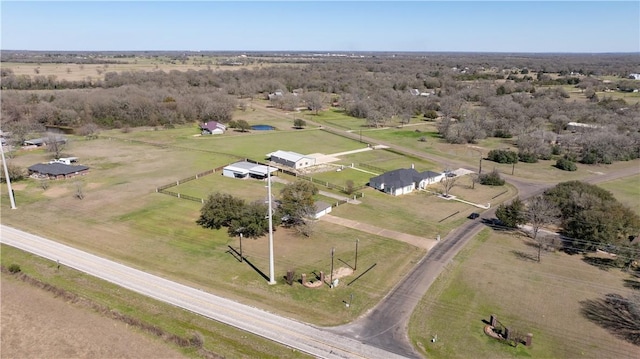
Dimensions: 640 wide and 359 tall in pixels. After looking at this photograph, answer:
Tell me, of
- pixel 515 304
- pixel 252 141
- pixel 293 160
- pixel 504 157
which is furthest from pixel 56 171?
pixel 504 157

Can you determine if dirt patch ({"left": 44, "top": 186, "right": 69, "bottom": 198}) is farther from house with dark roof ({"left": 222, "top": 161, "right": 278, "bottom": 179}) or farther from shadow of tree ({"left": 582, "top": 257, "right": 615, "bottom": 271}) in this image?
shadow of tree ({"left": 582, "top": 257, "right": 615, "bottom": 271})

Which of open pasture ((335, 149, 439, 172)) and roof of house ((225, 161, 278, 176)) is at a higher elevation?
roof of house ((225, 161, 278, 176))

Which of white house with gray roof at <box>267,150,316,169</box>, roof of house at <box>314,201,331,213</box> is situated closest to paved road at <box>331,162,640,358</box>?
roof of house at <box>314,201,331,213</box>

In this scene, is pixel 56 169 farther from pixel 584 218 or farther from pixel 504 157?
pixel 504 157

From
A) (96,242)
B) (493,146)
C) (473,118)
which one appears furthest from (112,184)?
(473,118)

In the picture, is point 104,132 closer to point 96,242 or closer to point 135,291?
point 96,242

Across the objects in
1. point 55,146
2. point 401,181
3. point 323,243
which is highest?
point 55,146

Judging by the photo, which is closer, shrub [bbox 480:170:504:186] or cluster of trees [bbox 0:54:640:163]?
shrub [bbox 480:170:504:186]
